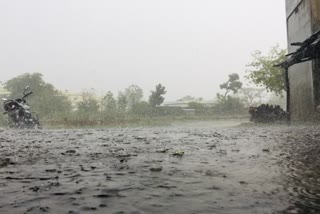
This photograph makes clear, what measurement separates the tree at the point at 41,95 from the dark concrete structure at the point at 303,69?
20375mm

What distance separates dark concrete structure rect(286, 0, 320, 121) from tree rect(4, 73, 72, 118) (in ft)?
66.8

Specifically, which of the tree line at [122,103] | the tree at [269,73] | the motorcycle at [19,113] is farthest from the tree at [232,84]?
the motorcycle at [19,113]

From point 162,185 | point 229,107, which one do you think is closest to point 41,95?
point 229,107

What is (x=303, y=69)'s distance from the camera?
1563cm

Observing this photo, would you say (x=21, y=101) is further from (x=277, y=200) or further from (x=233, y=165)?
(x=277, y=200)

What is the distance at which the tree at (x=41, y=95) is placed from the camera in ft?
110

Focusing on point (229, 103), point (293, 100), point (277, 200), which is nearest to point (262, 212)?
point (277, 200)

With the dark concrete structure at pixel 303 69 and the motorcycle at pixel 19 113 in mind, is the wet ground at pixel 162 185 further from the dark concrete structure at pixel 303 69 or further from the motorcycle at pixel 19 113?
the motorcycle at pixel 19 113

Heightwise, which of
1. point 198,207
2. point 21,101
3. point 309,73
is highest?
point 309,73

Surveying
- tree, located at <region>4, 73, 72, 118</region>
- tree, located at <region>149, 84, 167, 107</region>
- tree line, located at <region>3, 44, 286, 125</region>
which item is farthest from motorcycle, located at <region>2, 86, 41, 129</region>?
tree, located at <region>149, 84, 167, 107</region>

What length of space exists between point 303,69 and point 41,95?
96.9 ft

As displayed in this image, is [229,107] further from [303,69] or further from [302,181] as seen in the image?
[302,181]

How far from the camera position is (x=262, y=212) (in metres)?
1.80

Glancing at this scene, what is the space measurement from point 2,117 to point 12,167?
27229mm
